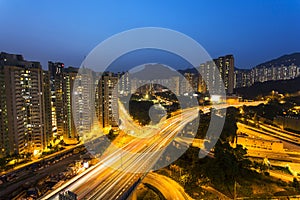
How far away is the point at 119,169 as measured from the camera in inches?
146

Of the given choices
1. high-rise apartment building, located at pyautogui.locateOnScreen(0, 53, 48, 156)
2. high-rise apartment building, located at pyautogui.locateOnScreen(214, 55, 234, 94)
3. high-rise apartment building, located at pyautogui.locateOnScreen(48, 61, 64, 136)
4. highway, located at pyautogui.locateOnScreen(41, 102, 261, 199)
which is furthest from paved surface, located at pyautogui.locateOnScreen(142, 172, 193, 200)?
high-rise apartment building, located at pyautogui.locateOnScreen(214, 55, 234, 94)

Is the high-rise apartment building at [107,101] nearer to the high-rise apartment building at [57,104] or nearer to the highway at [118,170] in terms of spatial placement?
the high-rise apartment building at [57,104]

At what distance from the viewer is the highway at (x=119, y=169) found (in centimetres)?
298

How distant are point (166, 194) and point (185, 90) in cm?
1185

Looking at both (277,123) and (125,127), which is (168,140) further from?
(277,123)

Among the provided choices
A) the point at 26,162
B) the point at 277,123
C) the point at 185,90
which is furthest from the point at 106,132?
the point at 185,90

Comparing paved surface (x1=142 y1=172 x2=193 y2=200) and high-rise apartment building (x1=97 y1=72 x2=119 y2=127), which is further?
high-rise apartment building (x1=97 y1=72 x2=119 y2=127)

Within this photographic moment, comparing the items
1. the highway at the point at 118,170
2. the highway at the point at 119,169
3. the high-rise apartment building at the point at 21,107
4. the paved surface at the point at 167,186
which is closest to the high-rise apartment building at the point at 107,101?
the high-rise apartment building at the point at 21,107

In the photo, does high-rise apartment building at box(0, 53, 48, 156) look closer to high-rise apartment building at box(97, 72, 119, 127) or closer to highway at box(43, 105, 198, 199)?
high-rise apartment building at box(97, 72, 119, 127)

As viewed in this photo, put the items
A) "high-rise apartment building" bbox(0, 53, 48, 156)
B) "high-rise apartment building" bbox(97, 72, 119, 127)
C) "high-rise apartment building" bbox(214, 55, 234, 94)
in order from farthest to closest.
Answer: "high-rise apartment building" bbox(214, 55, 234, 94) < "high-rise apartment building" bbox(97, 72, 119, 127) < "high-rise apartment building" bbox(0, 53, 48, 156)

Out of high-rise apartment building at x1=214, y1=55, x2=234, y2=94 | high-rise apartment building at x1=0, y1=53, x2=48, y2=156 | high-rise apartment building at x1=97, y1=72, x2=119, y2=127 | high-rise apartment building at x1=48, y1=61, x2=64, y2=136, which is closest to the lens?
high-rise apartment building at x1=0, y1=53, x2=48, y2=156

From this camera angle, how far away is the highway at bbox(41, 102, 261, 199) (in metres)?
2.98

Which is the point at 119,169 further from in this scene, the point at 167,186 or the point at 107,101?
the point at 107,101

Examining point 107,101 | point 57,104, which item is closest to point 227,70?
point 107,101
